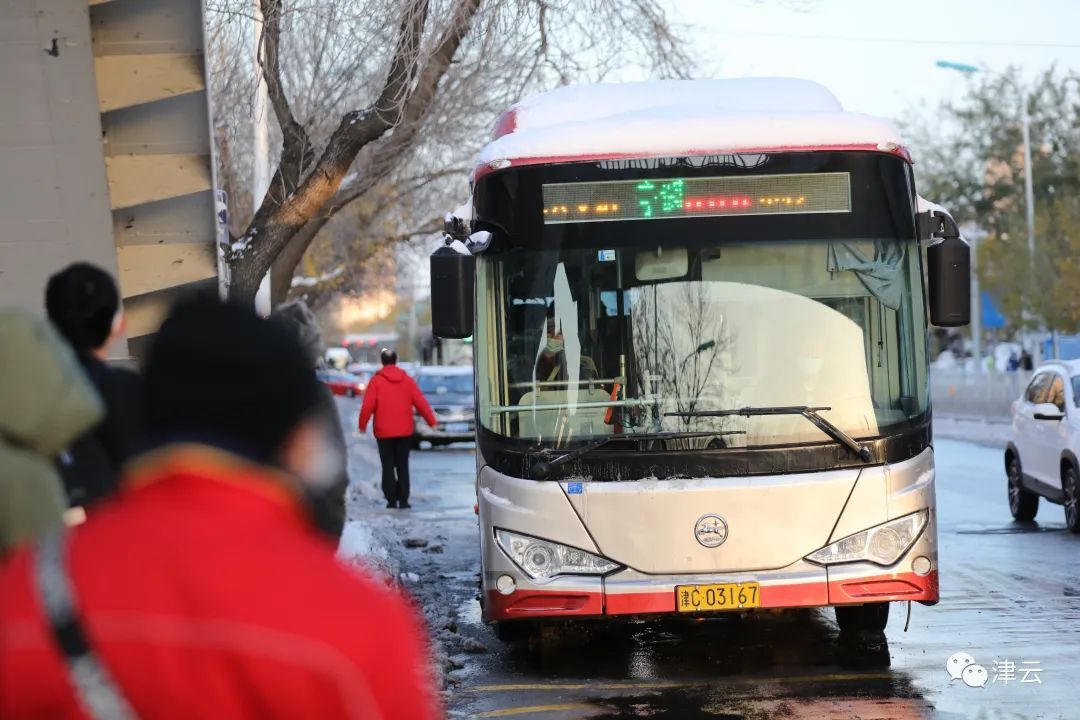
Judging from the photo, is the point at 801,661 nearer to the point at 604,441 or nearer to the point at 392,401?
the point at 604,441

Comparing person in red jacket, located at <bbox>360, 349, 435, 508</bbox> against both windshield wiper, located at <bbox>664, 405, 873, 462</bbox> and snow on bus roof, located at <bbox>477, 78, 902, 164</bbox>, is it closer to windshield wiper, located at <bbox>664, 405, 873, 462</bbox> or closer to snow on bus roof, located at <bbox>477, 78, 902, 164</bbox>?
snow on bus roof, located at <bbox>477, 78, 902, 164</bbox>

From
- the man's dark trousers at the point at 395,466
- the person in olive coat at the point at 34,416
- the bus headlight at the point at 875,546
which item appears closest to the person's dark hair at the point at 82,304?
the person in olive coat at the point at 34,416

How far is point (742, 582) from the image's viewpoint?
8.34 m

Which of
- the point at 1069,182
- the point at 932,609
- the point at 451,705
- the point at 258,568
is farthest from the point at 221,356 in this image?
the point at 1069,182

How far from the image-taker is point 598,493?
8.38 meters

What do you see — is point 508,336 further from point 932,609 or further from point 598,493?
point 932,609

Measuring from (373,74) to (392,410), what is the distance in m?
4.93

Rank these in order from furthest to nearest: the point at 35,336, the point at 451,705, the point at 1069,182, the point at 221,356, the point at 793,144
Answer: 1. the point at 1069,182
2. the point at 793,144
3. the point at 451,705
4. the point at 35,336
5. the point at 221,356

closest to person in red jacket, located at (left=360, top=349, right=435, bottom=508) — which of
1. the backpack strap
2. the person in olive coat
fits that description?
the person in olive coat

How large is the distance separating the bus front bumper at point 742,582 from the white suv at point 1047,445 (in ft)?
22.3

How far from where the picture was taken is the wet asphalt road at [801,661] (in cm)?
775

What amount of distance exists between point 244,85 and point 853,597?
435 inches

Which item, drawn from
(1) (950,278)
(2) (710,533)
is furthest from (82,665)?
(1) (950,278)

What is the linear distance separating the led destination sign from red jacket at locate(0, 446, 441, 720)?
6.82 meters
